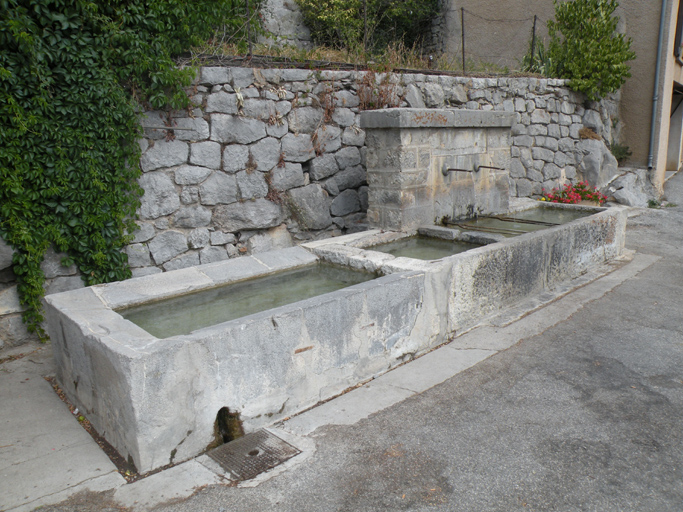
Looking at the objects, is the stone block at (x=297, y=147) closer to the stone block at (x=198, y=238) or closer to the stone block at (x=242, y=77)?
the stone block at (x=242, y=77)

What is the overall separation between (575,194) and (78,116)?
7.39 meters

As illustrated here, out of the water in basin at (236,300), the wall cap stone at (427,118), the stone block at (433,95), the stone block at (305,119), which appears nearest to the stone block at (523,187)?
the stone block at (433,95)

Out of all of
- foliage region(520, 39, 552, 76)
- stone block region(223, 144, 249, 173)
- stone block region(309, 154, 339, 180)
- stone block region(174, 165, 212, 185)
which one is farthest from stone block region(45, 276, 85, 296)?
foliage region(520, 39, 552, 76)

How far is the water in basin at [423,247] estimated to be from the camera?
443cm

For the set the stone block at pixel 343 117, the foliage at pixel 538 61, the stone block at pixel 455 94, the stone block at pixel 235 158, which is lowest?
the stone block at pixel 235 158

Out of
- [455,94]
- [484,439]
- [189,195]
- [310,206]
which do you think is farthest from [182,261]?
[455,94]

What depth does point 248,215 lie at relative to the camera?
5215 millimetres

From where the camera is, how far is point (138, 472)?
2408mm

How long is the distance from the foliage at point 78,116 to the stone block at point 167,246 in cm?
30

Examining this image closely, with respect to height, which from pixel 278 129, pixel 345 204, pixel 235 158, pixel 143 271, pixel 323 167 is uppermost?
pixel 278 129

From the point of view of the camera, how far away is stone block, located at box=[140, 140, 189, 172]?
4.55 m

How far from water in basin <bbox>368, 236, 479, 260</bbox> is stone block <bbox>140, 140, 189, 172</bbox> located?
1897 mm

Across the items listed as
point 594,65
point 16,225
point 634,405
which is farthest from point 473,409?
point 594,65

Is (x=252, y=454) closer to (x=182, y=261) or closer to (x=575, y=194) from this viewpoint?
(x=182, y=261)
